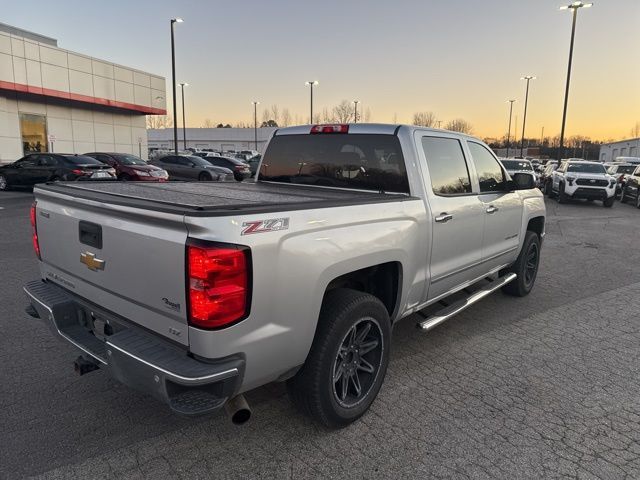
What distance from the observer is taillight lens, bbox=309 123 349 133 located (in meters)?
4.22

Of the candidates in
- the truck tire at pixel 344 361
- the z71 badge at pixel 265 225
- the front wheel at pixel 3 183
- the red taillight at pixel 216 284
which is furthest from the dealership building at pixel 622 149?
the red taillight at pixel 216 284

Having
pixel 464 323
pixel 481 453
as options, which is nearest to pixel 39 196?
pixel 481 453

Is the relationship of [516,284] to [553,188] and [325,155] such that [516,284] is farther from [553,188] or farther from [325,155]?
[553,188]

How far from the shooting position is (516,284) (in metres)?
6.00

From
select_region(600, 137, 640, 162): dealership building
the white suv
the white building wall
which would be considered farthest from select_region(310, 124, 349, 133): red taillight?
select_region(600, 137, 640, 162): dealership building

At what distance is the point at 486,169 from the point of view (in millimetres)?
4898

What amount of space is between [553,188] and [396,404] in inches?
811

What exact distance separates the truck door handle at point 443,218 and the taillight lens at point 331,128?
1.14m

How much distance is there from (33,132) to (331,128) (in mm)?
29895

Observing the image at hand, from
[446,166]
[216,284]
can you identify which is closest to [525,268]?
[446,166]

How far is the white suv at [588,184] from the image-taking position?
18.3 metres

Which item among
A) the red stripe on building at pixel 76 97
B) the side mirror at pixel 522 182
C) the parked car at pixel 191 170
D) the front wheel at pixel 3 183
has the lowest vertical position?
the front wheel at pixel 3 183

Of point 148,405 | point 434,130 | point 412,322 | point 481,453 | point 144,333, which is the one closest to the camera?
point 144,333

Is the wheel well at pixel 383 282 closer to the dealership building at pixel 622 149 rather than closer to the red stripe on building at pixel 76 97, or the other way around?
the red stripe on building at pixel 76 97
